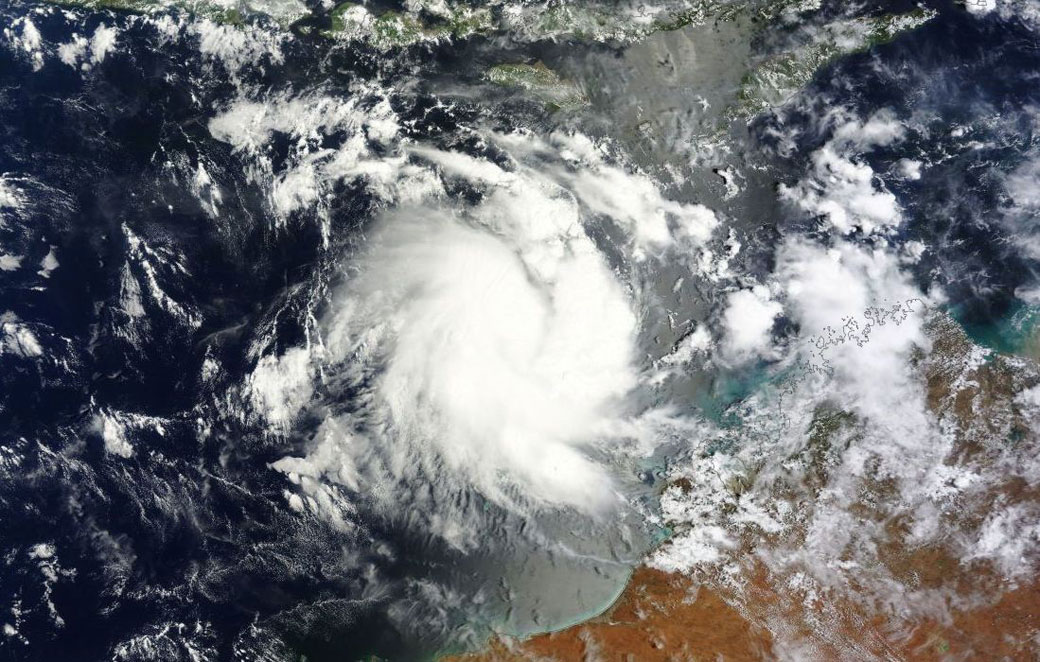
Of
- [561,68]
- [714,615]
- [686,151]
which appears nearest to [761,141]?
[686,151]

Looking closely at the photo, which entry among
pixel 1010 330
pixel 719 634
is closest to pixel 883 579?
pixel 719 634

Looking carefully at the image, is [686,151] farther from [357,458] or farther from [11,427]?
[11,427]

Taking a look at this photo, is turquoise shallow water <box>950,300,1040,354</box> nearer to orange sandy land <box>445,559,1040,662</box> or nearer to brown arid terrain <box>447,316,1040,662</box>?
brown arid terrain <box>447,316,1040,662</box>

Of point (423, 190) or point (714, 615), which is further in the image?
point (423, 190)

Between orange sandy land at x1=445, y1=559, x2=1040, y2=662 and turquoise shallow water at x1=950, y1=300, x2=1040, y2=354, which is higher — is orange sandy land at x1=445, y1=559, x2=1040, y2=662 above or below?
below

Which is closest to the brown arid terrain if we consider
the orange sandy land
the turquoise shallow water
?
the orange sandy land

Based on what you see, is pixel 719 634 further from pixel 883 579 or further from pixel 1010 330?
pixel 1010 330

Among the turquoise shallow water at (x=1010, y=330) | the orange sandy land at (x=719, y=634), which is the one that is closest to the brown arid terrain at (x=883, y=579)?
the orange sandy land at (x=719, y=634)
